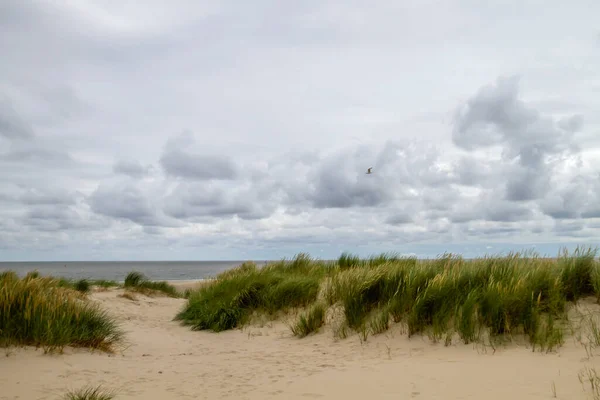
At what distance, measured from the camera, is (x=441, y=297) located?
745 cm

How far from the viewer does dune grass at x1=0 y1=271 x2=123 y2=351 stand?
675cm

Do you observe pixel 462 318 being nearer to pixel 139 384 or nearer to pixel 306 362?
pixel 306 362

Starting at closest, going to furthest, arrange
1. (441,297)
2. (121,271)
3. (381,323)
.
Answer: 1. (441,297)
2. (381,323)
3. (121,271)

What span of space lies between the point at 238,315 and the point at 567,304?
21.9 ft

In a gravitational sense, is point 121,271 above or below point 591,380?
below

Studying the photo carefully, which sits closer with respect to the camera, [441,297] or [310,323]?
[441,297]

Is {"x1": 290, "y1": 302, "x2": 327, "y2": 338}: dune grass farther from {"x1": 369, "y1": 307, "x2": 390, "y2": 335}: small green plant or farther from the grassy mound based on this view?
the grassy mound

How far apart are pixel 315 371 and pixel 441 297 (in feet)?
8.52

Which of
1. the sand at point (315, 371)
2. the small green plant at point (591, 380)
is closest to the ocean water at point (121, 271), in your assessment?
the sand at point (315, 371)

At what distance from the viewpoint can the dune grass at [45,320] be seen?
6.75m

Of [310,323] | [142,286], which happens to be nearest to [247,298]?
[310,323]

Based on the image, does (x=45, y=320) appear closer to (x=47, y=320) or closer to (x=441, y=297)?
(x=47, y=320)

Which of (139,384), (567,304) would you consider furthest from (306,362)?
(567,304)

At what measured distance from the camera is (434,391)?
4734 millimetres
